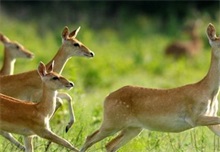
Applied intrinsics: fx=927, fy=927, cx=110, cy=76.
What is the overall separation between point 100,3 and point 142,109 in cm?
2207

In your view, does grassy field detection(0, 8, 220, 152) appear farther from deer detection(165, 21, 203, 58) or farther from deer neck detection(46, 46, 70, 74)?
deer neck detection(46, 46, 70, 74)

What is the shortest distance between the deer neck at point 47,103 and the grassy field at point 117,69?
833mm

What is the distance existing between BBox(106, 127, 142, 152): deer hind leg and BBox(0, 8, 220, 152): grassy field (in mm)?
121

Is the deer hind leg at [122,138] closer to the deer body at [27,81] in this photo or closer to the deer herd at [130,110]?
the deer herd at [130,110]

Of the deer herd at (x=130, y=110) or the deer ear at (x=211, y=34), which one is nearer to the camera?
the deer herd at (x=130, y=110)

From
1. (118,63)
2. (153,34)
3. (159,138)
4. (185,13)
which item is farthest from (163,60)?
(159,138)

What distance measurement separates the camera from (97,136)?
1083cm

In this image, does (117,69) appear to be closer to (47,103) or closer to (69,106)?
(69,106)

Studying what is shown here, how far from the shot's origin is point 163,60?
2388 centimetres

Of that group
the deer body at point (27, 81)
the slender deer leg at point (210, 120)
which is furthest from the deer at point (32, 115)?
the deer body at point (27, 81)

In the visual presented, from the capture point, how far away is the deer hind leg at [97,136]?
10695mm

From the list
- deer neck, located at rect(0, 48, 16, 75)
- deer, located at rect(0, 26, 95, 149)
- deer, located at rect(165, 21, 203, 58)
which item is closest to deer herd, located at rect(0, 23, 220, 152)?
deer, located at rect(0, 26, 95, 149)

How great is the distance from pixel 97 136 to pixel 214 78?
1536mm

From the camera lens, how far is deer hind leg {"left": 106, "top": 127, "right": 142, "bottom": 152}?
35.7 feet
